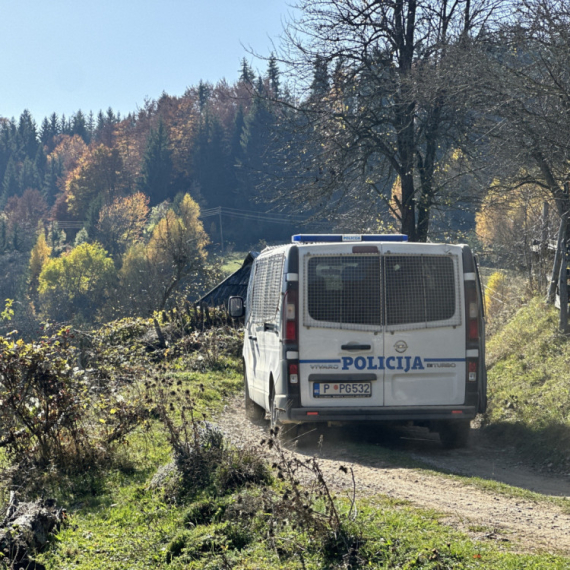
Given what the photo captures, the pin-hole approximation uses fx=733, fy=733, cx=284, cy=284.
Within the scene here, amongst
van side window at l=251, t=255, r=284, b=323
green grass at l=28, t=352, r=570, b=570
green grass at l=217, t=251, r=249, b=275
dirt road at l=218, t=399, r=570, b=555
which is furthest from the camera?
green grass at l=217, t=251, r=249, b=275

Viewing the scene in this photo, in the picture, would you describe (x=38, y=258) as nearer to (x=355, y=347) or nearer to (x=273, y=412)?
(x=273, y=412)

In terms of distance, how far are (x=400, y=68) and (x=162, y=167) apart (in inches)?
4124

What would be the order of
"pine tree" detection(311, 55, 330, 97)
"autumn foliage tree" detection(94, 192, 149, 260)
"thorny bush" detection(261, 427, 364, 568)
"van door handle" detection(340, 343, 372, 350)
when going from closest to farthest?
"thorny bush" detection(261, 427, 364, 568) < "van door handle" detection(340, 343, 372, 350) < "pine tree" detection(311, 55, 330, 97) < "autumn foliage tree" detection(94, 192, 149, 260)

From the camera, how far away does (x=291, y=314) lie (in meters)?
8.28

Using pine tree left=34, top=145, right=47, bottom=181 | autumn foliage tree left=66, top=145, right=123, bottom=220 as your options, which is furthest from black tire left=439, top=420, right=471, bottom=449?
pine tree left=34, top=145, right=47, bottom=181

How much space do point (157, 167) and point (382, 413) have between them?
378 ft

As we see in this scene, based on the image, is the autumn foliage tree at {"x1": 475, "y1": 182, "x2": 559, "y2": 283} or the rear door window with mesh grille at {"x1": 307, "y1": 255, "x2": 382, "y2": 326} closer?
the rear door window with mesh grille at {"x1": 307, "y1": 255, "x2": 382, "y2": 326}

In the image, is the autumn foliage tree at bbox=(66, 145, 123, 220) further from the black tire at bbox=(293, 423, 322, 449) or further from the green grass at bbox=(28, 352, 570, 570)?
the green grass at bbox=(28, 352, 570, 570)

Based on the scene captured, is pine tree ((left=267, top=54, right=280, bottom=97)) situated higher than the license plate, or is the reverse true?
pine tree ((left=267, top=54, right=280, bottom=97))

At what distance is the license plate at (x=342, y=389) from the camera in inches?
328

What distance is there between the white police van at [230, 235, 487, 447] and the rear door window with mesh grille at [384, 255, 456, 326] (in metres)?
0.01

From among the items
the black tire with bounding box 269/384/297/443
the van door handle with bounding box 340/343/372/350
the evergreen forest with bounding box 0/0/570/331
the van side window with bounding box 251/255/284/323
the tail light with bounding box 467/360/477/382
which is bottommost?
the black tire with bounding box 269/384/297/443

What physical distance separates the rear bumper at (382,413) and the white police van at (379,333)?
1cm

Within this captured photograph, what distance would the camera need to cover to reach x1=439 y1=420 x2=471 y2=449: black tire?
8844mm
